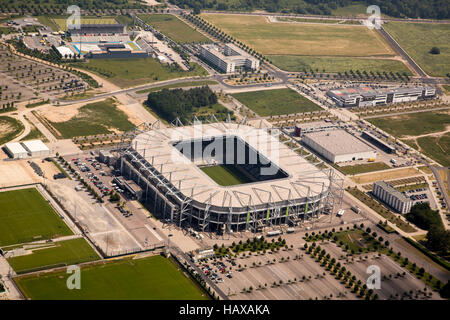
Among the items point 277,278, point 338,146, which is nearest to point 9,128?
point 338,146

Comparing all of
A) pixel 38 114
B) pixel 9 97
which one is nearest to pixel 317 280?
pixel 38 114

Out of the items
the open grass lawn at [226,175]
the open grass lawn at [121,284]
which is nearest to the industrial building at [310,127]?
the open grass lawn at [226,175]

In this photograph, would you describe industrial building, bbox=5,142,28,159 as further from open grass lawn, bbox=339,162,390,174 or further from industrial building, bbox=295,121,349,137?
open grass lawn, bbox=339,162,390,174

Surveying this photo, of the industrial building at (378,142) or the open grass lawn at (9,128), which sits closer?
the open grass lawn at (9,128)

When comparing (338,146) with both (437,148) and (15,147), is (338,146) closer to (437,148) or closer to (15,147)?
(437,148)

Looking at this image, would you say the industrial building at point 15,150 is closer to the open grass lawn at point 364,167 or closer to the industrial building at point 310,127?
the industrial building at point 310,127

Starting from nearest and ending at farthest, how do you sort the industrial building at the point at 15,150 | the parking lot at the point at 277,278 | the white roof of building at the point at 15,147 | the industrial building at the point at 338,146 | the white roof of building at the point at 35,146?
the parking lot at the point at 277,278
the industrial building at the point at 15,150
the white roof of building at the point at 15,147
the white roof of building at the point at 35,146
the industrial building at the point at 338,146

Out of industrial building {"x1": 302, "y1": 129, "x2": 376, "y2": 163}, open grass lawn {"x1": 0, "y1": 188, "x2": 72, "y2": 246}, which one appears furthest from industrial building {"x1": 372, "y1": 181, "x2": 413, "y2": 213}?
open grass lawn {"x1": 0, "y1": 188, "x2": 72, "y2": 246}

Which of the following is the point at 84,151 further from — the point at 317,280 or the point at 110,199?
the point at 317,280
